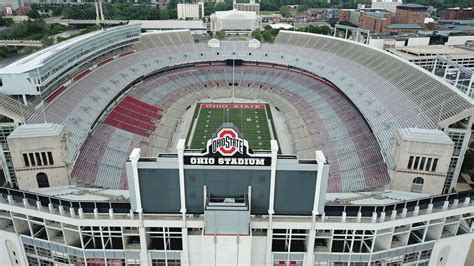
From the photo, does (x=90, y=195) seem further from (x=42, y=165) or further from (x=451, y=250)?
(x=451, y=250)

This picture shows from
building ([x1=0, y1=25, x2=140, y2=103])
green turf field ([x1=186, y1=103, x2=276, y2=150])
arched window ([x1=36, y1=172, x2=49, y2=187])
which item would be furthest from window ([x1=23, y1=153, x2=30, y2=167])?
green turf field ([x1=186, y1=103, x2=276, y2=150])

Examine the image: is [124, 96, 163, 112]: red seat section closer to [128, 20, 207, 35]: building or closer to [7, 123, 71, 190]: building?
[7, 123, 71, 190]: building

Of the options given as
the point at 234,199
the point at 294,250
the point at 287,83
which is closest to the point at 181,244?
the point at 234,199

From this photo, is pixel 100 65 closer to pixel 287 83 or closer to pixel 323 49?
pixel 287 83

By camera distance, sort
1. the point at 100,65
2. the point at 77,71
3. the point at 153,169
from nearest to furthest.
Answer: the point at 153,169 → the point at 77,71 → the point at 100,65

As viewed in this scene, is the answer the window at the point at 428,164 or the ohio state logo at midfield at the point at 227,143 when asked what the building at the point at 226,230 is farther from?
the window at the point at 428,164

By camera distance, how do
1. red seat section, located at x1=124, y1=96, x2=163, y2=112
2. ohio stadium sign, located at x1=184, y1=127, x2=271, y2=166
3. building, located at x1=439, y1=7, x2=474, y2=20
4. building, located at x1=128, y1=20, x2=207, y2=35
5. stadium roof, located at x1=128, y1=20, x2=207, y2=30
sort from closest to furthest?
ohio stadium sign, located at x1=184, y1=127, x2=271, y2=166 → red seat section, located at x1=124, y1=96, x2=163, y2=112 → building, located at x1=128, y1=20, x2=207, y2=35 → stadium roof, located at x1=128, y1=20, x2=207, y2=30 → building, located at x1=439, y1=7, x2=474, y2=20
